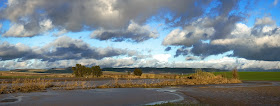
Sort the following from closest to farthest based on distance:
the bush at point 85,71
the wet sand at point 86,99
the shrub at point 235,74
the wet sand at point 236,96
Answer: the wet sand at point 86,99 < the wet sand at point 236,96 < the shrub at point 235,74 < the bush at point 85,71

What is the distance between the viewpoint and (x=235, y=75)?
173 ft

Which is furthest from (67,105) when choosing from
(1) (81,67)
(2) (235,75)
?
(1) (81,67)

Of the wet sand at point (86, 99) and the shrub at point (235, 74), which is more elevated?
the shrub at point (235, 74)

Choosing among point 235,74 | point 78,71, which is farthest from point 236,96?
point 78,71

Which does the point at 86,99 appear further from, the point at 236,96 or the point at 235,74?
the point at 235,74

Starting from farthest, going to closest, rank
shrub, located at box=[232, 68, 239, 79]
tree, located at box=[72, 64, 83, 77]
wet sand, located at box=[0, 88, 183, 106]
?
tree, located at box=[72, 64, 83, 77]
shrub, located at box=[232, 68, 239, 79]
wet sand, located at box=[0, 88, 183, 106]

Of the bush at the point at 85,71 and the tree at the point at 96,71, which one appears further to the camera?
the tree at the point at 96,71

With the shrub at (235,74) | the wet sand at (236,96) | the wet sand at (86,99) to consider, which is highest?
the shrub at (235,74)

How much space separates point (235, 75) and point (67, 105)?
4528 centimetres

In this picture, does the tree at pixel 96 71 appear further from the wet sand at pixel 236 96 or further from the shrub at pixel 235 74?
the wet sand at pixel 236 96

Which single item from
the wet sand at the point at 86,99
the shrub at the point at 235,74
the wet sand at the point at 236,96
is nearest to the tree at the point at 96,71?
the shrub at the point at 235,74

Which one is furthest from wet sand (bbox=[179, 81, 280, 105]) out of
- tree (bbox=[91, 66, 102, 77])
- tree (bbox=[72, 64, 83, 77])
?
tree (bbox=[91, 66, 102, 77])

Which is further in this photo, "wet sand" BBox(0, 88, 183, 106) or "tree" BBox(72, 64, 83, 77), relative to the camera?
"tree" BBox(72, 64, 83, 77)

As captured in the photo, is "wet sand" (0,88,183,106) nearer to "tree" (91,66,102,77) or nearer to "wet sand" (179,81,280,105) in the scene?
"wet sand" (179,81,280,105)
